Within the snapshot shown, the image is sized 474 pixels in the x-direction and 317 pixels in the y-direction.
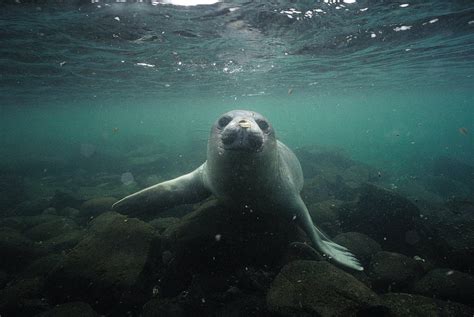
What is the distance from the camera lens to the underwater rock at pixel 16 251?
548 centimetres

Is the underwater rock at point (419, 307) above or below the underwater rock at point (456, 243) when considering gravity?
above

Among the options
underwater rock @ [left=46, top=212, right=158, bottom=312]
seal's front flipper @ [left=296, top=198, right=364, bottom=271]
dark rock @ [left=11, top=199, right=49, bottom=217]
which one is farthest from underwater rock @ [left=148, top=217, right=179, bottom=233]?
dark rock @ [left=11, top=199, right=49, bottom=217]

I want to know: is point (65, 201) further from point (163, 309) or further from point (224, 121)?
point (224, 121)

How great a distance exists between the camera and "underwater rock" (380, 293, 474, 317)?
327cm

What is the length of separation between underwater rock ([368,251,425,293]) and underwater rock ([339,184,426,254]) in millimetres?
1375

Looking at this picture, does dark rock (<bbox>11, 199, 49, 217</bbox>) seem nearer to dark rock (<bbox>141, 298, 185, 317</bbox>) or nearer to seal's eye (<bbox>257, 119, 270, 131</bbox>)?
dark rock (<bbox>141, 298, 185, 317</bbox>)

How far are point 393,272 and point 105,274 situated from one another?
4.27 metres

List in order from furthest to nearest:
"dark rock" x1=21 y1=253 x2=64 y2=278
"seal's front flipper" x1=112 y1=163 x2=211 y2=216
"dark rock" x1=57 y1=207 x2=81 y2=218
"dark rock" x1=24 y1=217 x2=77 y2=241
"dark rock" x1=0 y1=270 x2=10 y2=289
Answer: "dark rock" x1=57 y1=207 x2=81 y2=218
"dark rock" x1=24 y1=217 x2=77 y2=241
"seal's front flipper" x1=112 y1=163 x2=211 y2=216
"dark rock" x1=0 y1=270 x2=10 y2=289
"dark rock" x1=21 y1=253 x2=64 y2=278

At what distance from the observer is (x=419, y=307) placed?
3.38 metres

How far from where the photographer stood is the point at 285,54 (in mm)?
13484

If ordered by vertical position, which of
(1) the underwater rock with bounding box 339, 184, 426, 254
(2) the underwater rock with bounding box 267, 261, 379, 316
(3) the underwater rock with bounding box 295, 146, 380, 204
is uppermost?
(2) the underwater rock with bounding box 267, 261, 379, 316

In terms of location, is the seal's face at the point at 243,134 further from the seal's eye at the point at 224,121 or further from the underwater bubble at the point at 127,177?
the underwater bubble at the point at 127,177

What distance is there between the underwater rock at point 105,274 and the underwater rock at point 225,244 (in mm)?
425

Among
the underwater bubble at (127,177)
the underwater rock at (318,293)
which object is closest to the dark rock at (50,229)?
the underwater rock at (318,293)
